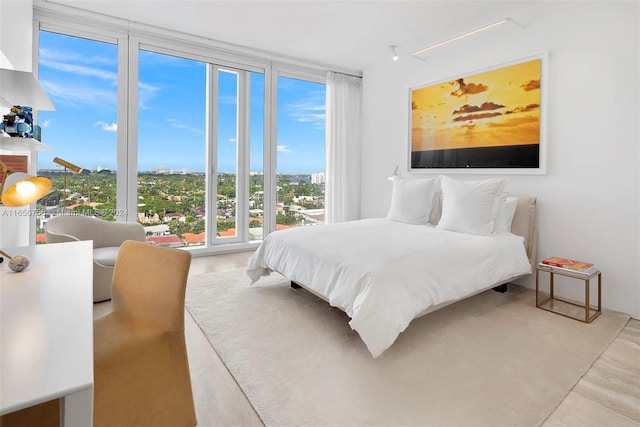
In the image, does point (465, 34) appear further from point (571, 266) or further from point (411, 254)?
point (411, 254)

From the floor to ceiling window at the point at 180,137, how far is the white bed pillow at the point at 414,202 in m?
1.83

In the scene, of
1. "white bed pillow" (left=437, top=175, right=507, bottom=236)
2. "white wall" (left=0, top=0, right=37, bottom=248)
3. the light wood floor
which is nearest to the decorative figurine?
the light wood floor

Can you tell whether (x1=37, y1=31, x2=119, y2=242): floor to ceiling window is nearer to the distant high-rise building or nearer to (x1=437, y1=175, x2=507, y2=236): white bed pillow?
the distant high-rise building

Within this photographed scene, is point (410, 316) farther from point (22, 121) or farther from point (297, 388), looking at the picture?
point (22, 121)

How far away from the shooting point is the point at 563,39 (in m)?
3.00

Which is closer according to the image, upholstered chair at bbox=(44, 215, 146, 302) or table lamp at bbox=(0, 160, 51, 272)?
table lamp at bbox=(0, 160, 51, 272)

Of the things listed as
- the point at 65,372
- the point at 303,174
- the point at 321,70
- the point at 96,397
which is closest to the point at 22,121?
the point at 96,397

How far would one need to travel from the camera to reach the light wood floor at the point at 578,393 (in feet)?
4.95

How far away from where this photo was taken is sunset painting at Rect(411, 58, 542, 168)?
323cm

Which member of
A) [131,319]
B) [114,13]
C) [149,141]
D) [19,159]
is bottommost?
[131,319]

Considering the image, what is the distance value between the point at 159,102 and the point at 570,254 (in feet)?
15.3

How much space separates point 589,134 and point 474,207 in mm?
1078

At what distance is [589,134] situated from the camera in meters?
2.86

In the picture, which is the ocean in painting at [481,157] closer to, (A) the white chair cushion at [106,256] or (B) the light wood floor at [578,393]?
(B) the light wood floor at [578,393]
